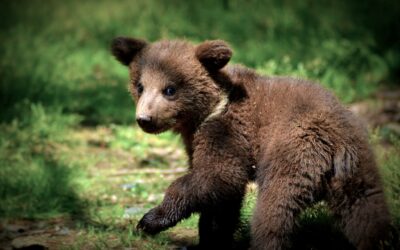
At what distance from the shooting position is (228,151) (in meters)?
4.93

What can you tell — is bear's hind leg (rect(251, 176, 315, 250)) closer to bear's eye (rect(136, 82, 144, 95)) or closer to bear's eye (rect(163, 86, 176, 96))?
bear's eye (rect(163, 86, 176, 96))

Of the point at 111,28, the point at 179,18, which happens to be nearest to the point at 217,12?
the point at 179,18

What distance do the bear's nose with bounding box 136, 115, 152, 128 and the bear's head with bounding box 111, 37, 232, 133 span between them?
36mm

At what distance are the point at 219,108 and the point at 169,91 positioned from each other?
421mm

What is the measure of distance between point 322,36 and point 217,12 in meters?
2.22

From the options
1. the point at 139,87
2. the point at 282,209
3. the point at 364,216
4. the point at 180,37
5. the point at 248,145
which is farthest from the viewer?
the point at 180,37

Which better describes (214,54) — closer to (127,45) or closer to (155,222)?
(127,45)

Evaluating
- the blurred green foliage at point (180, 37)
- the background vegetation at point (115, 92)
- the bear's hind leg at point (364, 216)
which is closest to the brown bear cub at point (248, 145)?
the bear's hind leg at point (364, 216)

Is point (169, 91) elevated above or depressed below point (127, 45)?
below

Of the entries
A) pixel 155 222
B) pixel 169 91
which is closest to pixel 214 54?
pixel 169 91

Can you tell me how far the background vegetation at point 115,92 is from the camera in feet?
20.1

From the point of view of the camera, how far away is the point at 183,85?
17.2ft

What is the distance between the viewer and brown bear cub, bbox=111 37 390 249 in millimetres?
4520

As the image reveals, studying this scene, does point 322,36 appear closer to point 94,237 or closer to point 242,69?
point 242,69
